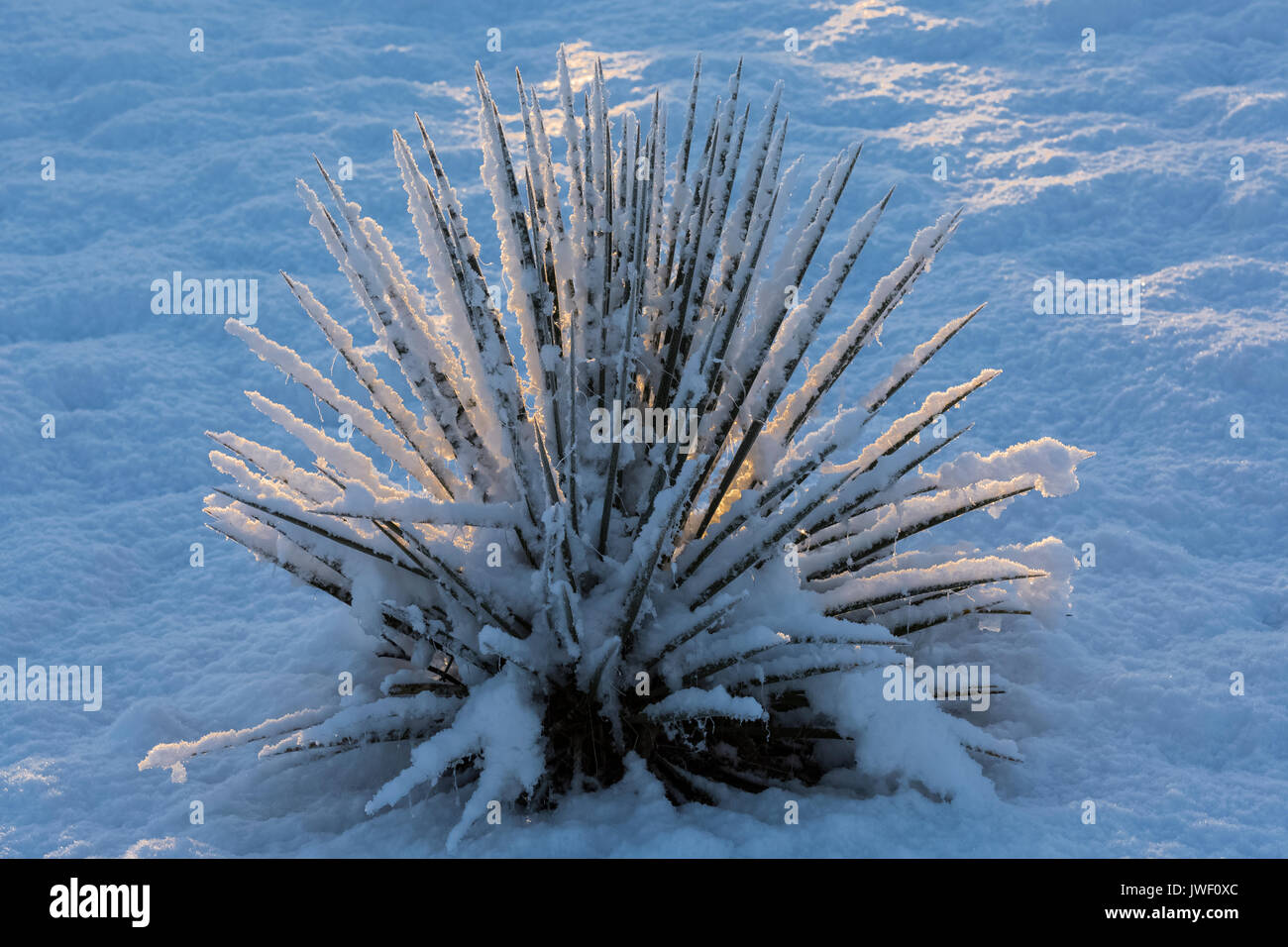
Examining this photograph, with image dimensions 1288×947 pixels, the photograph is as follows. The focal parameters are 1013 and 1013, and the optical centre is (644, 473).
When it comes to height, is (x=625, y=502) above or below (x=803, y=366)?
below

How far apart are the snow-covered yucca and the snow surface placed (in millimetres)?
125

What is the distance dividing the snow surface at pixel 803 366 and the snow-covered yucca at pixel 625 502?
4.9 inches

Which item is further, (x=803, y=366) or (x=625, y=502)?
(x=803, y=366)

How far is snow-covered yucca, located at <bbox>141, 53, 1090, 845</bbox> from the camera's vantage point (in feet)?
5.04

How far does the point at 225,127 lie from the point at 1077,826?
486 centimetres

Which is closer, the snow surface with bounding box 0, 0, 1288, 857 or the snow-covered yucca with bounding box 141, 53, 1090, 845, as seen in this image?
the snow-covered yucca with bounding box 141, 53, 1090, 845

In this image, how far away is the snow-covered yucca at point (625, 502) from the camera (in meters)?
1.54

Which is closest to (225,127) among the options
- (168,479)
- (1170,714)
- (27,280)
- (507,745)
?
(27,280)

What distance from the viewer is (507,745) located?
1459mm

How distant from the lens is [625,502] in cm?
178

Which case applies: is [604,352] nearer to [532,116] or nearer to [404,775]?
A: [532,116]

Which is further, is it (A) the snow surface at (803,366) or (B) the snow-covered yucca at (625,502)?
(A) the snow surface at (803,366)

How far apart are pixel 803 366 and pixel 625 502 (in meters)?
1.91

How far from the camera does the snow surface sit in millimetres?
1646
